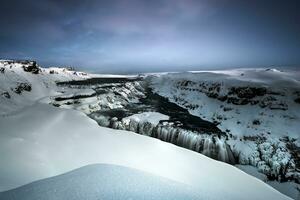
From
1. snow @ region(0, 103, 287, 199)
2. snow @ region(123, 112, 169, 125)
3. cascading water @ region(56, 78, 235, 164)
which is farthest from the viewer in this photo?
snow @ region(123, 112, 169, 125)

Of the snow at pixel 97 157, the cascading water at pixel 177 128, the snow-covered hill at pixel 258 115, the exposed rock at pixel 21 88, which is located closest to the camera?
the snow at pixel 97 157

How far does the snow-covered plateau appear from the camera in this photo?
37.7ft

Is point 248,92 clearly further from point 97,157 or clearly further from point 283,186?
point 97,157

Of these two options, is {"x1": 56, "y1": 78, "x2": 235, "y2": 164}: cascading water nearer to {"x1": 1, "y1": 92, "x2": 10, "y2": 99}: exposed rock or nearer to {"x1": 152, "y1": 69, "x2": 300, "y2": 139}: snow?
{"x1": 152, "y1": 69, "x2": 300, "y2": 139}: snow

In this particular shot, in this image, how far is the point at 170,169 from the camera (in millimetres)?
13750

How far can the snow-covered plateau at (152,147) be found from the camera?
1150 centimetres

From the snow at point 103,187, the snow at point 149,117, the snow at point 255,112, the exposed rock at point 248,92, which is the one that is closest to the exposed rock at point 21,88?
the snow at point 149,117

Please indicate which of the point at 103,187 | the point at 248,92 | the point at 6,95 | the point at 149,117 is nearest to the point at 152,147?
the point at 103,187

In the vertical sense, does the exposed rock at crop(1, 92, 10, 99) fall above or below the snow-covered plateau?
above

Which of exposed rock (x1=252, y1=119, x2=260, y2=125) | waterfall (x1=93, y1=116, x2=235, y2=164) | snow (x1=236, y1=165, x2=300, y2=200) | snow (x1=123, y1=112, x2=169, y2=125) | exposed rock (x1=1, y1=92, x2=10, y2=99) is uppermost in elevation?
exposed rock (x1=1, y1=92, x2=10, y2=99)

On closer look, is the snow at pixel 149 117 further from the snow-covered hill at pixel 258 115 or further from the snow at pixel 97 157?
the snow-covered hill at pixel 258 115

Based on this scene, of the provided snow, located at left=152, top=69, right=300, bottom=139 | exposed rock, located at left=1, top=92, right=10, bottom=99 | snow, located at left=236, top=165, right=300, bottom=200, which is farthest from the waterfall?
exposed rock, located at left=1, top=92, right=10, bottom=99

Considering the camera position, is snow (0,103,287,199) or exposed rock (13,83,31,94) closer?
snow (0,103,287,199)

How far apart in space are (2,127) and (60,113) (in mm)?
6155
